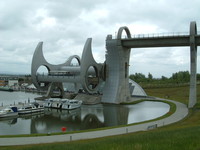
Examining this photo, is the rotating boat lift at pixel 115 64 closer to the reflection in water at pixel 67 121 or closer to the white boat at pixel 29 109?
the reflection in water at pixel 67 121

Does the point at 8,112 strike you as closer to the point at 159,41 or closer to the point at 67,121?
the point at 67,121

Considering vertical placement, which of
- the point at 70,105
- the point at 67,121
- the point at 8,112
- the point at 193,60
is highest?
the point at 193,60

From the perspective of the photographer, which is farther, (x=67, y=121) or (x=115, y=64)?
(x=115, y=64)

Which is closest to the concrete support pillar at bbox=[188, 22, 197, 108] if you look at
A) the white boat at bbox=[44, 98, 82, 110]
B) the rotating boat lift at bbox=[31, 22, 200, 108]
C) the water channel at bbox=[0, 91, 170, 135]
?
the rotating boat lift at bbox=[31, 22, 200, 108]

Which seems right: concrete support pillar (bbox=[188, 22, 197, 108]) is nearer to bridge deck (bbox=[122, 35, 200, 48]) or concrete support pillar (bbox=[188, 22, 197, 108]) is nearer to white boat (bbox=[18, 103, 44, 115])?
bridge deck (bbox=[122, 35, 200, 48])

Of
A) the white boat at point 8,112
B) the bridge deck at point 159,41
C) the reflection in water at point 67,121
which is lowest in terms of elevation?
the reflection in water at point 67,121

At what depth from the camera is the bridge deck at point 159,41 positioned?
3928cm

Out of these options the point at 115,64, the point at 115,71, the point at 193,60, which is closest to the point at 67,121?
the point at 115,71

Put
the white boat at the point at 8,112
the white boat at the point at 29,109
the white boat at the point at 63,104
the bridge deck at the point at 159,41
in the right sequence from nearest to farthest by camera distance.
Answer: the white boat at the point at 8,112 < the white boat at the point at 29,109 < the white boat at the point at 63,104 < the bridge deck at the point at 159,41

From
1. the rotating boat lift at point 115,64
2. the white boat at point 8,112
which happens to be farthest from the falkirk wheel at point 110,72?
the white boat at point 8,112

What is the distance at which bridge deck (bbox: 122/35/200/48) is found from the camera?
3928 cm

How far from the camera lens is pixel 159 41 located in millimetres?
41438

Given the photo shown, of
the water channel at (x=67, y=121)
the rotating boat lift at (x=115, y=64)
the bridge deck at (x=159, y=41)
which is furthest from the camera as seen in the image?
the rotating boat lift at (x=115, y=64)

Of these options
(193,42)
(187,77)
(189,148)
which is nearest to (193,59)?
(193,42)
